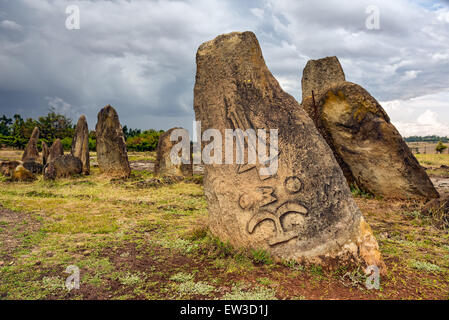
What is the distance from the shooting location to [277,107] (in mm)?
5137

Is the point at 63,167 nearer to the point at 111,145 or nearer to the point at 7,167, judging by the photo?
the point at 111,145

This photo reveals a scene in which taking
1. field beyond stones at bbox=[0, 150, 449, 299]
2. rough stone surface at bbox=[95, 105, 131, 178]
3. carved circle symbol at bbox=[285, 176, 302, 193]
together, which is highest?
rough stone surface at bbox=[95, 105, 131, 178]

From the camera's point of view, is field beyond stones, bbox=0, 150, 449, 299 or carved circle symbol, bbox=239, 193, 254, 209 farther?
carved circle symbol, bbox=239, 193, 254, 209

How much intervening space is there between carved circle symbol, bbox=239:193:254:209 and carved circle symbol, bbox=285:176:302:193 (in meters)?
0.59

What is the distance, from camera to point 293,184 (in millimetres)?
4754

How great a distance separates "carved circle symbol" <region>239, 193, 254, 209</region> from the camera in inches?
193

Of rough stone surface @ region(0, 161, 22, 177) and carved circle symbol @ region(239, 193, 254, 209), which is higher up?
rough stone surface @ region(0, 161, 22, 177)

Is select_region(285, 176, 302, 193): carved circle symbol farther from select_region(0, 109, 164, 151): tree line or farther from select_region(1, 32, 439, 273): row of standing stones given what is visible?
select_region(0, 109, 164, 151): tree line

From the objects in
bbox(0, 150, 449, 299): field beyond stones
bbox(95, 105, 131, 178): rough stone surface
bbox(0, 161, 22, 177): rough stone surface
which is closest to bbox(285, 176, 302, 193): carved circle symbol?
bbox(0, 150, 449, 299): field beyond stones

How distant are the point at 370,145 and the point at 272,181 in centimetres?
590

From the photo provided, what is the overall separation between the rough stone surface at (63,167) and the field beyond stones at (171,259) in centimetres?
522

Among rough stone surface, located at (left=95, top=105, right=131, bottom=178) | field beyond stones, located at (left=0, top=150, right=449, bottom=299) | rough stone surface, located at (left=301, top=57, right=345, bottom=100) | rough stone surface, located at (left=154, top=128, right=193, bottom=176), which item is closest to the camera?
field beyond stones, located at (left=0, top=150, right=449, bottom=299)
